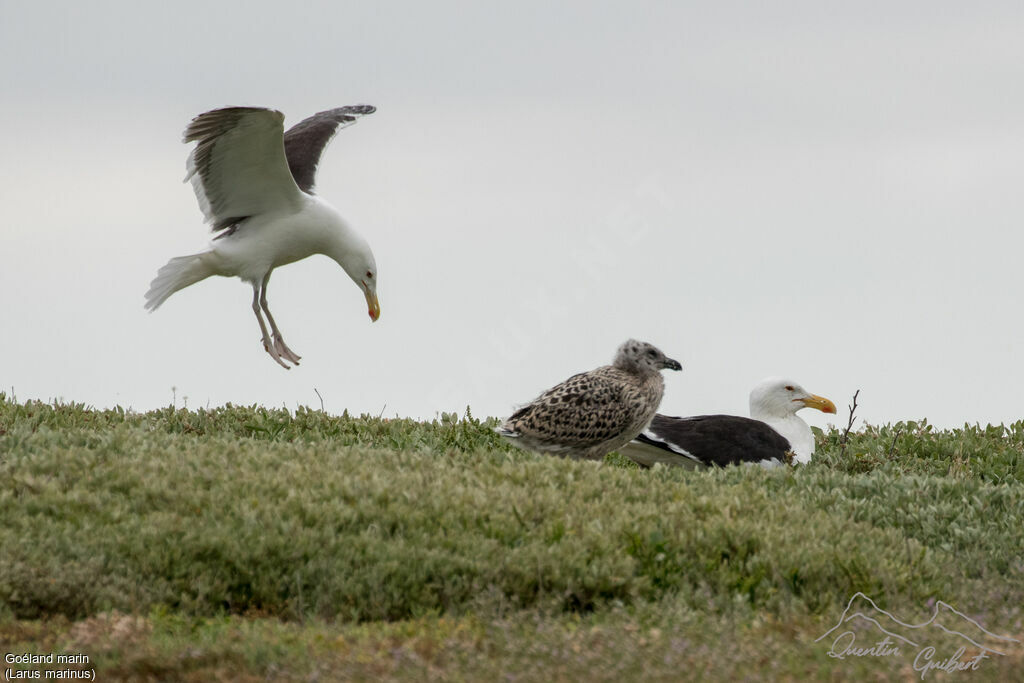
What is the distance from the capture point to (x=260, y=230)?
15438 millimetres

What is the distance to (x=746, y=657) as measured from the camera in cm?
660

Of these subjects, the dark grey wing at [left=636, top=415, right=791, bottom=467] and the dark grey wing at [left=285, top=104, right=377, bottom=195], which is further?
the dark grey wing at [left=285, top=104, right=377, bottom=195]

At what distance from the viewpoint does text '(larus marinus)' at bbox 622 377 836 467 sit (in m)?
14.2

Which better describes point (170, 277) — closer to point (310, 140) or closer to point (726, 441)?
point (310, 140)

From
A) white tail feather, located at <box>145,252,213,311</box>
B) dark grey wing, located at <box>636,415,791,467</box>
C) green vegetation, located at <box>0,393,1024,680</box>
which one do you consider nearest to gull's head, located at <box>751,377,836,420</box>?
dark grey wing, located at <box>636,415,791,467</box>

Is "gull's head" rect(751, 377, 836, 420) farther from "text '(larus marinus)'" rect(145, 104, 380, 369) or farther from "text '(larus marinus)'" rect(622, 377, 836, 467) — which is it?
"text '(larus marinus)'" rect(145, 104, 380, 369)

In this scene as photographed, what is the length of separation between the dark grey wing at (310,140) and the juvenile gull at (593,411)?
5.39 meters

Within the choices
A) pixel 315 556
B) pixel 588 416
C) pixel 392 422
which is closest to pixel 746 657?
pixel 315 556

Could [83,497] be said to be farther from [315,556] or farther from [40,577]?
[315,556]

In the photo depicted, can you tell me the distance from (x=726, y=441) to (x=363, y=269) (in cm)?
533

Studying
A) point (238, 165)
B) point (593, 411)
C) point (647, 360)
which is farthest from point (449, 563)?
point (238, 165)

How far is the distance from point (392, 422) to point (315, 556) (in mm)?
7454

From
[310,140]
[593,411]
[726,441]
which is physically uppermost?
[310,140]

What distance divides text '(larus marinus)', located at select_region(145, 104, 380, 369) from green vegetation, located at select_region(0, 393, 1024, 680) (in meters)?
4.33
